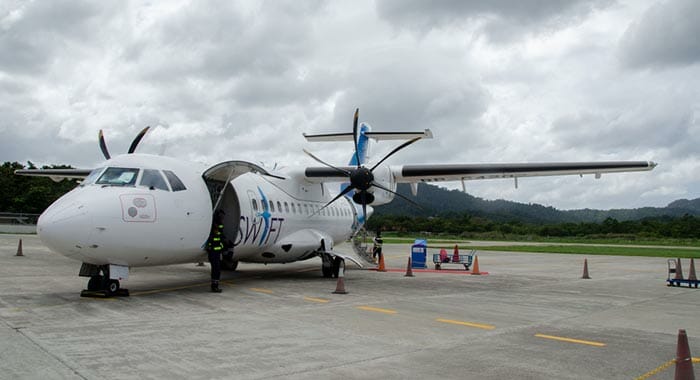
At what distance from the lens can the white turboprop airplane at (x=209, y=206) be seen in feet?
33.1

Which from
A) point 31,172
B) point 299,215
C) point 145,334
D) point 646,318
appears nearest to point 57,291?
point 145,334

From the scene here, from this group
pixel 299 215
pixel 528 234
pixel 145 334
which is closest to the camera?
pixel 145 334

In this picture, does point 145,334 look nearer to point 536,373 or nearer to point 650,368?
point 536,373

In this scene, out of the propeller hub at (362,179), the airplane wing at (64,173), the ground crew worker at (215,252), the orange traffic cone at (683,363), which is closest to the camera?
the orange traffic cone at (683,363)

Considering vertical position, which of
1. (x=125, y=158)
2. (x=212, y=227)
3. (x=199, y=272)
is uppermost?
(x=125, y=158)

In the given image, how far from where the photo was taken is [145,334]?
24.4 feet

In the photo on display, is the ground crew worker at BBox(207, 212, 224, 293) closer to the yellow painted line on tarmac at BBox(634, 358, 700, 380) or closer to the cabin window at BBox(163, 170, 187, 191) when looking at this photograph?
the cabin window at BBox(163, 170, 187, 191)

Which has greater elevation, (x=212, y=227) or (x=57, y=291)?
(x=212, y=227)

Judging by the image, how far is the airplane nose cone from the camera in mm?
9594

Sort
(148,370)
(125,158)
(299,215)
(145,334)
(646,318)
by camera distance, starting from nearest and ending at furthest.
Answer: (148,370)
(145,334)
(646,318)
(125,158)
(299,215)

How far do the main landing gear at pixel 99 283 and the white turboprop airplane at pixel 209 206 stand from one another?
20 millimetres

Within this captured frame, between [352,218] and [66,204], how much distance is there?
13.1m

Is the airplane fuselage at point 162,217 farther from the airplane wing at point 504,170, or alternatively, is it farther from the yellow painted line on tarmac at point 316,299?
the airplane wing at point 504,170

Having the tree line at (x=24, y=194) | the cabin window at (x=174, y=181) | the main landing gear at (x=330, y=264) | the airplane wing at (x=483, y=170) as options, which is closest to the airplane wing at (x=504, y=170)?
the airplane wing at (x=483, y=170)
